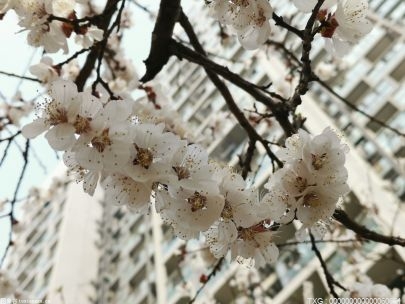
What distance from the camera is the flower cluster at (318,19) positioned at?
1.70 metres

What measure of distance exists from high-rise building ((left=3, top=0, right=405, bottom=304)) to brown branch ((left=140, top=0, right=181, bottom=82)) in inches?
83.2

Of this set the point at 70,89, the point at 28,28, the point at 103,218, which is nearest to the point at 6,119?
the point at 28,28

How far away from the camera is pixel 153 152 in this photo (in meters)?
1.37

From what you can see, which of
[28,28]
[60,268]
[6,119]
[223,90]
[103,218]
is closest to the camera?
[28,28]

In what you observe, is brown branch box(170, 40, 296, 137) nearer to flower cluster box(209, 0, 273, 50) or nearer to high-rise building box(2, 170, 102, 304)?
flower cluster box(209, 0, 273, 50)

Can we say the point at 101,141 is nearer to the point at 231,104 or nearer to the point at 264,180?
the point at 231,104

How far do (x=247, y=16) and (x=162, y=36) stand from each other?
0.76 meters

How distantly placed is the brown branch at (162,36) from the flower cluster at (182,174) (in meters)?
1.00

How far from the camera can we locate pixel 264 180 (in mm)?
10492

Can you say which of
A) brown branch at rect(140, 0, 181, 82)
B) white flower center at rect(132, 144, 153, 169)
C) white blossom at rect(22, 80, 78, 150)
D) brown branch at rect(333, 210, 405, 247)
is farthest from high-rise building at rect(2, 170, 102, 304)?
white flower center at rect(132, 144, 153, 169)

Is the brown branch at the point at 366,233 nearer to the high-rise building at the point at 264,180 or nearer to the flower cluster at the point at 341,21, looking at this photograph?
the flower cluster at the point at 341,21

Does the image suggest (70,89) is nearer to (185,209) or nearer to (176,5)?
(185,209)

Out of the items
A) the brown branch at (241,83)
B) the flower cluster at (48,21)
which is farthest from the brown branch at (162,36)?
the flower cluster at (48,21)

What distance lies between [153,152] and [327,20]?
2.71 ft
